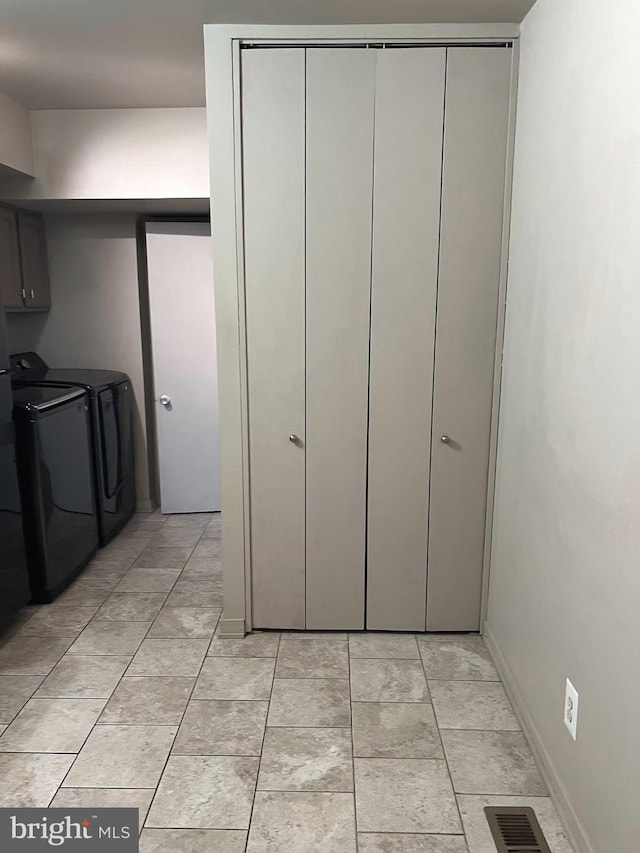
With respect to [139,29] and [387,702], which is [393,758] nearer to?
[387,702]

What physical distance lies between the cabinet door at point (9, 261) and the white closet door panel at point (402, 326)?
2.44 metres

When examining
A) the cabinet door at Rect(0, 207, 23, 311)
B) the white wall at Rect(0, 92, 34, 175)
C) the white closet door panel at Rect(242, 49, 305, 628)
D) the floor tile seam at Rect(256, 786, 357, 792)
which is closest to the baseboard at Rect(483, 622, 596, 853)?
the floor tile seam at Rect(256, 786, 357, 792)

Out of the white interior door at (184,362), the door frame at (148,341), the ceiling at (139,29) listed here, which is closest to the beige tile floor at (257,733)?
the white interior door at (184,362)

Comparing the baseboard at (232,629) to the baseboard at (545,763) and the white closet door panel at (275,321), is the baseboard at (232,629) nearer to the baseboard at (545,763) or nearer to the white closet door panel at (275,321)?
the white closet door panel at (275,321)

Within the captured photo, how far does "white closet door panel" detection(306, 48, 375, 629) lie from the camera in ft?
8.58

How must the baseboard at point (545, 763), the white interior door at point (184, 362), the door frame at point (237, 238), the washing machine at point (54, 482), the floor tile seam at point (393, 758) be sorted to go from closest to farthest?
the baseboard at point (545, 763)
the floor tile seam at point (393, 758)
the door frame at point (237, 238)
the washing machine at point (54, 482)
the white interior door at point (184, 362)

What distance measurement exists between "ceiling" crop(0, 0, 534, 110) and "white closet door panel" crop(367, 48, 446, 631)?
0.68ft

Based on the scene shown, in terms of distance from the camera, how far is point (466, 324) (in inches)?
108

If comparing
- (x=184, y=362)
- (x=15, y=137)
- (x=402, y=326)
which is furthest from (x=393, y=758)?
(x=15, y=137)

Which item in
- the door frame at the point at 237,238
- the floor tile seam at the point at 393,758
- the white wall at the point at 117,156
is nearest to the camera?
the floor tile seam at the point at 393,758

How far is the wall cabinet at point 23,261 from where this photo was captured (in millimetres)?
3951

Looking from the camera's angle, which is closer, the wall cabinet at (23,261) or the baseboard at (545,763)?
the baseboard at (545,763)

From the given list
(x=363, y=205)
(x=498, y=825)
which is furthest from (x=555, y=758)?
(x=363, y=205)

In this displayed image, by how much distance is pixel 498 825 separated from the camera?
1.88m
